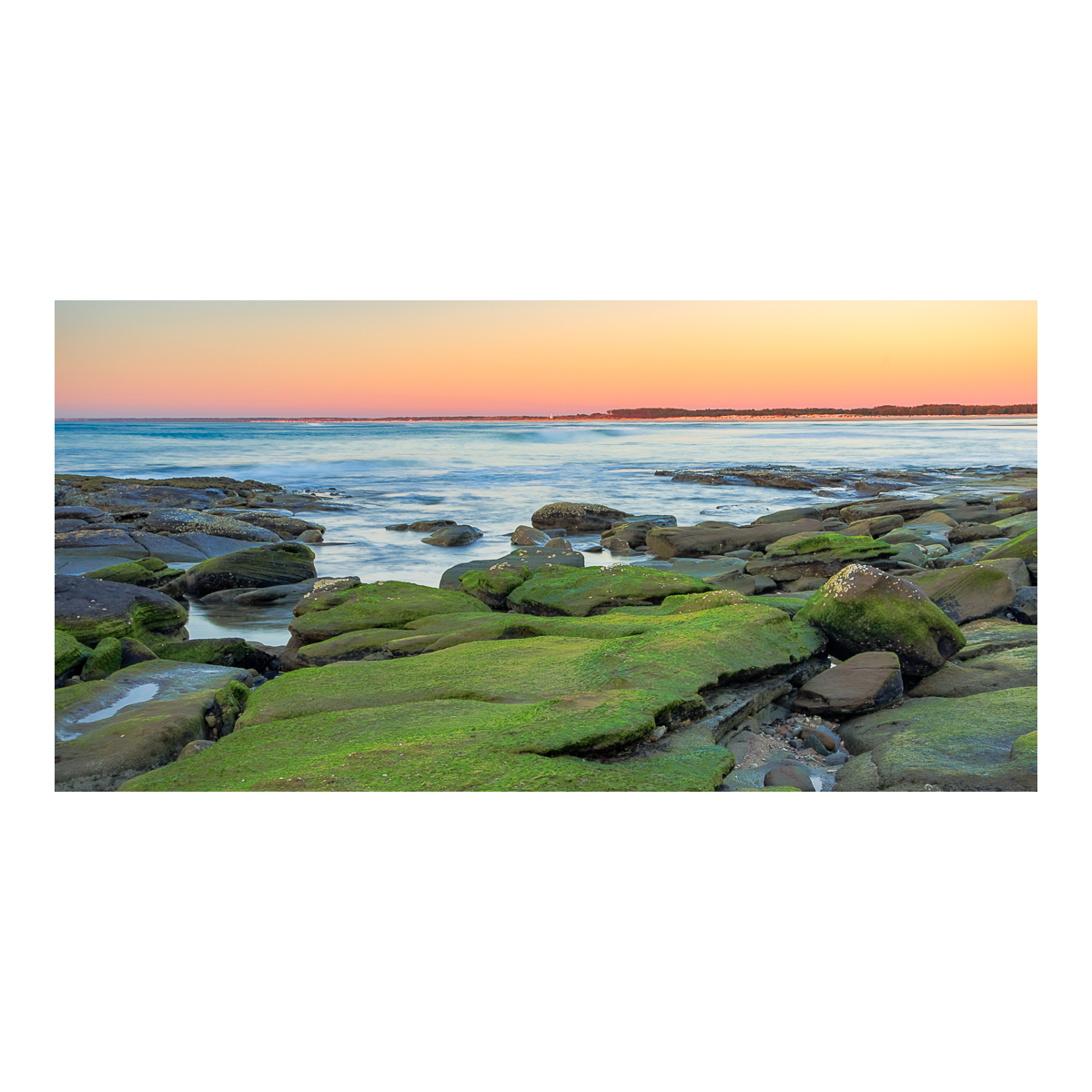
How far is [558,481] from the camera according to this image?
5.29m

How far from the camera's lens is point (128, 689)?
3.51m

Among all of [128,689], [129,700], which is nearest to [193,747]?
[129,700]

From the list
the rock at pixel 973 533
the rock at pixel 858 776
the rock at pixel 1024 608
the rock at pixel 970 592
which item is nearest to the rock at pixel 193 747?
the rock at pixel 858 776

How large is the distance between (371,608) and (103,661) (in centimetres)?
138

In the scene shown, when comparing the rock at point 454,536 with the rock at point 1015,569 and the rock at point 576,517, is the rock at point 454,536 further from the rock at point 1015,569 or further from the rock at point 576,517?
the rock at point 1015,569

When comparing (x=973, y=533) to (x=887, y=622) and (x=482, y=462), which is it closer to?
(x=887, y=622)

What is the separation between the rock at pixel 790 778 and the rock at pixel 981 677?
3.29 feet
